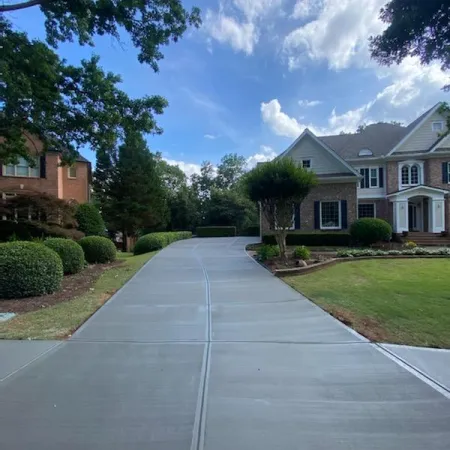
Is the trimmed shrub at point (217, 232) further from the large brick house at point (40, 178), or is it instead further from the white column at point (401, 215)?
the white column at point (401, 215)

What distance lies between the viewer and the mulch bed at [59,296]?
7.79 m

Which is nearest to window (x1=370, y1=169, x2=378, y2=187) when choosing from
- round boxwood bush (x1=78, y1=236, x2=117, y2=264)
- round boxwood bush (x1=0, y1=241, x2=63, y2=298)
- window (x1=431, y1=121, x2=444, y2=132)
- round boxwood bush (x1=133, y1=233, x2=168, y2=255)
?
window (x1=431, y1=121, x2=444, y2=132)

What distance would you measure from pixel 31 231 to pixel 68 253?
24.5ft

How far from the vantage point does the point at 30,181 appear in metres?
22.4

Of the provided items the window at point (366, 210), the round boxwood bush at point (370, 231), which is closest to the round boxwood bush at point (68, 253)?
the round boxwood bush at point (370, 231)

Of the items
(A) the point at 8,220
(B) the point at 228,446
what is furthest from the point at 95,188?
(B) the point at 228,446

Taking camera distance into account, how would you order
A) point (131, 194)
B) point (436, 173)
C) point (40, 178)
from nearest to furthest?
point (40, 178) < point (436, 173) < point (131, 194)

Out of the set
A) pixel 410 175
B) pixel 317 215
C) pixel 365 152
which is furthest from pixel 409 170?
pixel 317 215

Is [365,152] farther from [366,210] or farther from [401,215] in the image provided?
[401,215]

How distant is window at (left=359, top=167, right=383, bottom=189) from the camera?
89.8ft

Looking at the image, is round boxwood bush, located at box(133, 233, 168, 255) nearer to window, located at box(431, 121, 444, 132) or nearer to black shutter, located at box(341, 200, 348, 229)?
black shutter, located at box(341, 200, 348, 229)

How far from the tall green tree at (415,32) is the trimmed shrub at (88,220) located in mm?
18764

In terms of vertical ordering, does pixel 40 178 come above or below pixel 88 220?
above

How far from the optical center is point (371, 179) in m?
27.5
